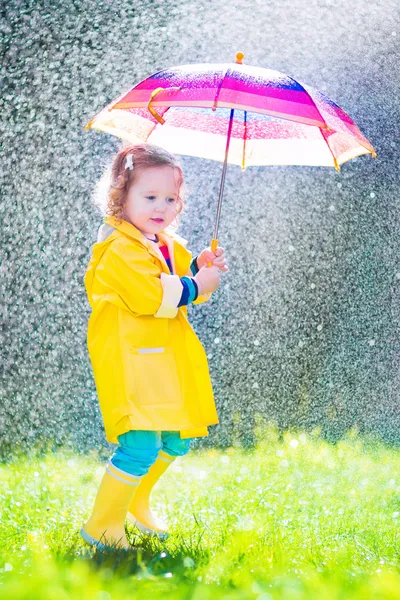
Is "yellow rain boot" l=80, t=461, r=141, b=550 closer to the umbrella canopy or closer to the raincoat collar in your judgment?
the raincoat collar

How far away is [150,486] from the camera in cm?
268

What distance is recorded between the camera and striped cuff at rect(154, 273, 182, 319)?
2.39 meters

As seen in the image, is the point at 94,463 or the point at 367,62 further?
the point at 367,62

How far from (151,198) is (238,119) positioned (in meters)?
0.53

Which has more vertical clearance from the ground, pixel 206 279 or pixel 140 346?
pixel 206 279

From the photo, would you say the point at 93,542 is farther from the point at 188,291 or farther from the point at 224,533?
the point at 188,291

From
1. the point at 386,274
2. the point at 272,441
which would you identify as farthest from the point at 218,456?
the point at 386,274

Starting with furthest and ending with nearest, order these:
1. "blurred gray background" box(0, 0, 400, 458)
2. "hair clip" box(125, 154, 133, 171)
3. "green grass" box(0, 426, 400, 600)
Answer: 1. "blurred gray background" box(0, 0, 400, 458)
2. "hair clip" box(125, 154, 133, 171)
3. "green grass" box(0, 426, 400, 600)

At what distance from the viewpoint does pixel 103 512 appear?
2.43 metres

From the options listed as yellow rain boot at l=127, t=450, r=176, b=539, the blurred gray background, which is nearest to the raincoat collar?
yellow rain boot at l=127, t=450, r=176, b=539

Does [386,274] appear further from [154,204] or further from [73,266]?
[154,204]

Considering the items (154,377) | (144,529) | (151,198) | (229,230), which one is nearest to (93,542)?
(144,529)

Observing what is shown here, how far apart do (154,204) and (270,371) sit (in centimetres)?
240

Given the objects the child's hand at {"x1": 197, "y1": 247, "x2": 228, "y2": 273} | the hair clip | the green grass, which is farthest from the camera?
the child's hand at {"x1": 197, "y1": 247, "x2": 228, "y2": 273}
